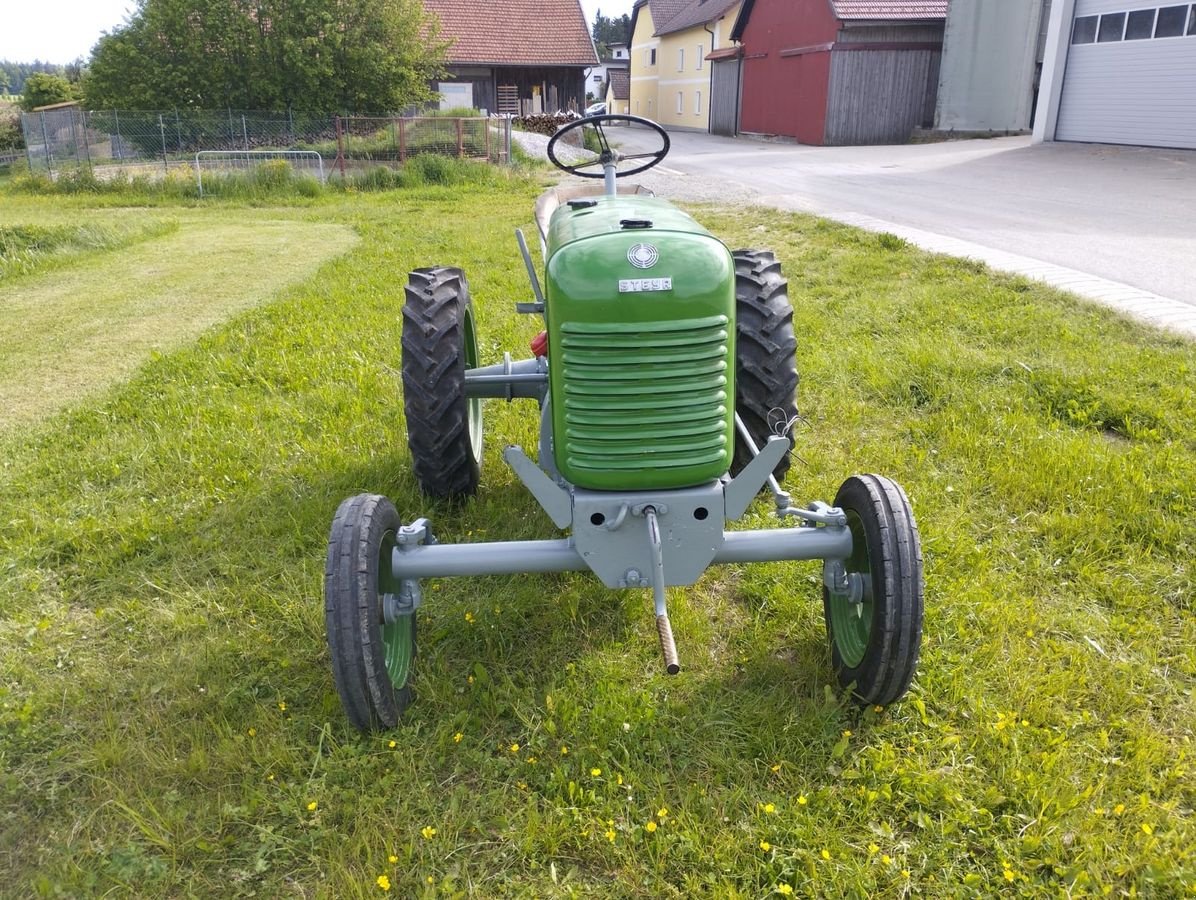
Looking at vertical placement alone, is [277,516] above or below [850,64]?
below

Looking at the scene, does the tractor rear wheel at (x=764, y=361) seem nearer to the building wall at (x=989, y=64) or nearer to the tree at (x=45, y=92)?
the building wall at (x=989, y=64)

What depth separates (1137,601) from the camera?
3.04 metres

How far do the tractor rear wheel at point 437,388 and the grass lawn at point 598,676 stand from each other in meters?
0.23

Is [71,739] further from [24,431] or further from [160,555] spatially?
[24,431]

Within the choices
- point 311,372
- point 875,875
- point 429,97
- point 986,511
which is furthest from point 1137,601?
point 429,97

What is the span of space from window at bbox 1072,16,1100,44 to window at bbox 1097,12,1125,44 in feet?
0.55

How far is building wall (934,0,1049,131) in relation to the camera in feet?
75.0

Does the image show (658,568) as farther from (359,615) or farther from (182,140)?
(182,140)

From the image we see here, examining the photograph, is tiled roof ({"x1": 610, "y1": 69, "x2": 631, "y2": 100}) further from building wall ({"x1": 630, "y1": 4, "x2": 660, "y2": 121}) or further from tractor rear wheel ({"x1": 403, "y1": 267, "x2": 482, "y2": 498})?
tractor rear wheel ({"x1": 403, "y1": 267, "x2": 482, "y2": 498})

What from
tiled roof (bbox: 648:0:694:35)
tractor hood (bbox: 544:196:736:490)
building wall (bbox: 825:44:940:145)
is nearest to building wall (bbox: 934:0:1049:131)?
building wall (bbox: 825:44:940:145)

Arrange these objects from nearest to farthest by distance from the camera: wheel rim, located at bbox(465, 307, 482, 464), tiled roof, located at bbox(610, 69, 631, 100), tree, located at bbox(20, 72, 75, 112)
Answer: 1. wheel rim, located at bbox(465, 307, 482, 464)
2. tree, located at bbox(20, 72, 75, 112)
3. tiled roof, located at bbox(610, 69, 631, 100)

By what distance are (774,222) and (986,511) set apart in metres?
7.23

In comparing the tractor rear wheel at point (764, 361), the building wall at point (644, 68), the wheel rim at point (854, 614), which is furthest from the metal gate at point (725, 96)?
the wheel rim at point (854, 614)

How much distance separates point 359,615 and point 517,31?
33.2m
